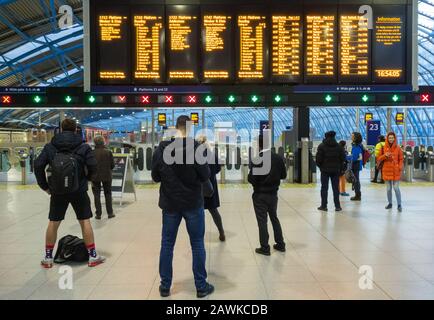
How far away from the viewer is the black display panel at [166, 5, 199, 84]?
954 centimetres

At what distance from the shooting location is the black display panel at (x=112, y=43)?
948 centimetres

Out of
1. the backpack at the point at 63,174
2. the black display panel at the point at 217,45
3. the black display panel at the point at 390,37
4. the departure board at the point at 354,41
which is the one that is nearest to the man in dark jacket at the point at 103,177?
the black display panel at the point at 217,45

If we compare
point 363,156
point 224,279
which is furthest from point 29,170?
point 224,279

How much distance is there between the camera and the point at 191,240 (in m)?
4.43

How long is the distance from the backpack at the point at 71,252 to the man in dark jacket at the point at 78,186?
0.53 feet

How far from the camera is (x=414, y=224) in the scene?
7.93m

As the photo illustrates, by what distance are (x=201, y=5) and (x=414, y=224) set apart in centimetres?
591

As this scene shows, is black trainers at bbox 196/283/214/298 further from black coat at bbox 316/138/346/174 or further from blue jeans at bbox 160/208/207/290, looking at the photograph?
black coat at bbox 316/138/346/174

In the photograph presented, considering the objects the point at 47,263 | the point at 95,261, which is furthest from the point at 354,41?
the point at 47,263

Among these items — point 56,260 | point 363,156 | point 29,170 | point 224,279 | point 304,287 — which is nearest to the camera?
point 304,287

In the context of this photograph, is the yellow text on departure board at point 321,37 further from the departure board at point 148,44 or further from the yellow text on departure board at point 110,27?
the yellow text on departure board at point 110,27

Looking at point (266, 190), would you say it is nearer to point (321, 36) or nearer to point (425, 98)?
point (321, 36)

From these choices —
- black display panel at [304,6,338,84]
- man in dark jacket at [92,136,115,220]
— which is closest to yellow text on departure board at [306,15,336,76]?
black display panel at [304,6,338,84]
